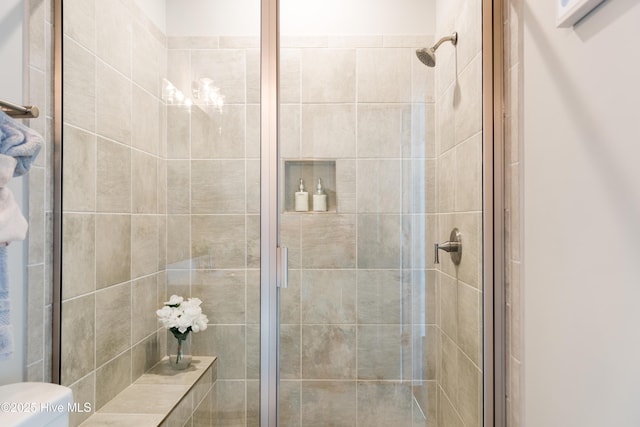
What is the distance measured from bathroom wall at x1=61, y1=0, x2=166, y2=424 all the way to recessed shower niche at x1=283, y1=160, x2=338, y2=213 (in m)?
0.40

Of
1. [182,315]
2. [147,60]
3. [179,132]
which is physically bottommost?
[182,315]

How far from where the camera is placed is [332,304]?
132 cm

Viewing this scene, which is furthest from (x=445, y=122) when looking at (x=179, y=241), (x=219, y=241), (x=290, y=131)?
(x=179, y=241)

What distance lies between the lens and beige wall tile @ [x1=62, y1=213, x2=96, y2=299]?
4.10ft

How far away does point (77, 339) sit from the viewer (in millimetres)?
1267

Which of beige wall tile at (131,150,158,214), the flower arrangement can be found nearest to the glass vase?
the flower arrangement

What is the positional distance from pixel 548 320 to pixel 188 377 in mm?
1066

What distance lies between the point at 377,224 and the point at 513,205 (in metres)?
0.41

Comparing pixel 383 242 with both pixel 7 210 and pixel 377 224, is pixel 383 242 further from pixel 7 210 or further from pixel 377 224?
pixel 7 210

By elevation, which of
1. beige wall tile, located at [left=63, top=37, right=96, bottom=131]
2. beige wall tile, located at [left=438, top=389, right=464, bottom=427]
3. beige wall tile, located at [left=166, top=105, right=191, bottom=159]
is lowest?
beige wall tile, located at [left=438, top=389, right=464, bottom=427]

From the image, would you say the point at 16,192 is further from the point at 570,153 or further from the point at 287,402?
the point at 570,153

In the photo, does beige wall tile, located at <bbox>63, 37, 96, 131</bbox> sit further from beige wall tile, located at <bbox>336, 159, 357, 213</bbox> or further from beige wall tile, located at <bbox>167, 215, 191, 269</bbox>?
beige wall tile, located at <bbox>336, 159, 357, 213</bbox>

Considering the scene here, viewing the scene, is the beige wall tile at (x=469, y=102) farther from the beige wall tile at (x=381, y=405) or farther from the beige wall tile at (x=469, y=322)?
the beige wall tile at (x=381, y=405)

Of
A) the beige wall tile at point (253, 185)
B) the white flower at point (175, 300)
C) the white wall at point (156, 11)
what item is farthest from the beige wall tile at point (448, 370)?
the white wall at point (156, 11)
